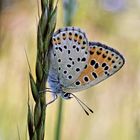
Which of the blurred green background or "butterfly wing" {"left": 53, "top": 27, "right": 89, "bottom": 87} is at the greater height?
"butterfly wing" {"left": 53, "top": 27, "right": 89, "bottom": 87}

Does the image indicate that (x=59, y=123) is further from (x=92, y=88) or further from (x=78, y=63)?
(x=92, y=88)

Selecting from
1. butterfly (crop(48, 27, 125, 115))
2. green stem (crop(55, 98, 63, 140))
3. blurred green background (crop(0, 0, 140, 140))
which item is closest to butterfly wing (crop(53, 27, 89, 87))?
butterfly (crop(48, 27, 125, 115))

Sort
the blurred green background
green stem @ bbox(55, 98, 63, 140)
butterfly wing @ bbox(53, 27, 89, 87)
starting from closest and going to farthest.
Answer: butterfly wing @ bbox(53, 27, 89, 87) → green stem @ bbox(55, 98, 63, 140) → the blurred green background

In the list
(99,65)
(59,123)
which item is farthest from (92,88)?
(99,65)

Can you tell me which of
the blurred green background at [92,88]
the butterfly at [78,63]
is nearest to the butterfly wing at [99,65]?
the butterfly at [78,63]

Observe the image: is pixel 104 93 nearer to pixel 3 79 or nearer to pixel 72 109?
pixel 72 109

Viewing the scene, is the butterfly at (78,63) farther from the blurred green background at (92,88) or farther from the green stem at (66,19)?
the blurred green background at (92,88)

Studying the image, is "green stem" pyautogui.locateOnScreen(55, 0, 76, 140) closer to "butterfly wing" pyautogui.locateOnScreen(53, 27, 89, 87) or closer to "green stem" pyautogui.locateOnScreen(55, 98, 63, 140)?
"green stem" pyautogui.locateOnScreen(55, 98, 63, 140)

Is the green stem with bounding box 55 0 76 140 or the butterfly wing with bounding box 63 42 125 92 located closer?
the butterfly wing with bounding box 63 42 125 92
